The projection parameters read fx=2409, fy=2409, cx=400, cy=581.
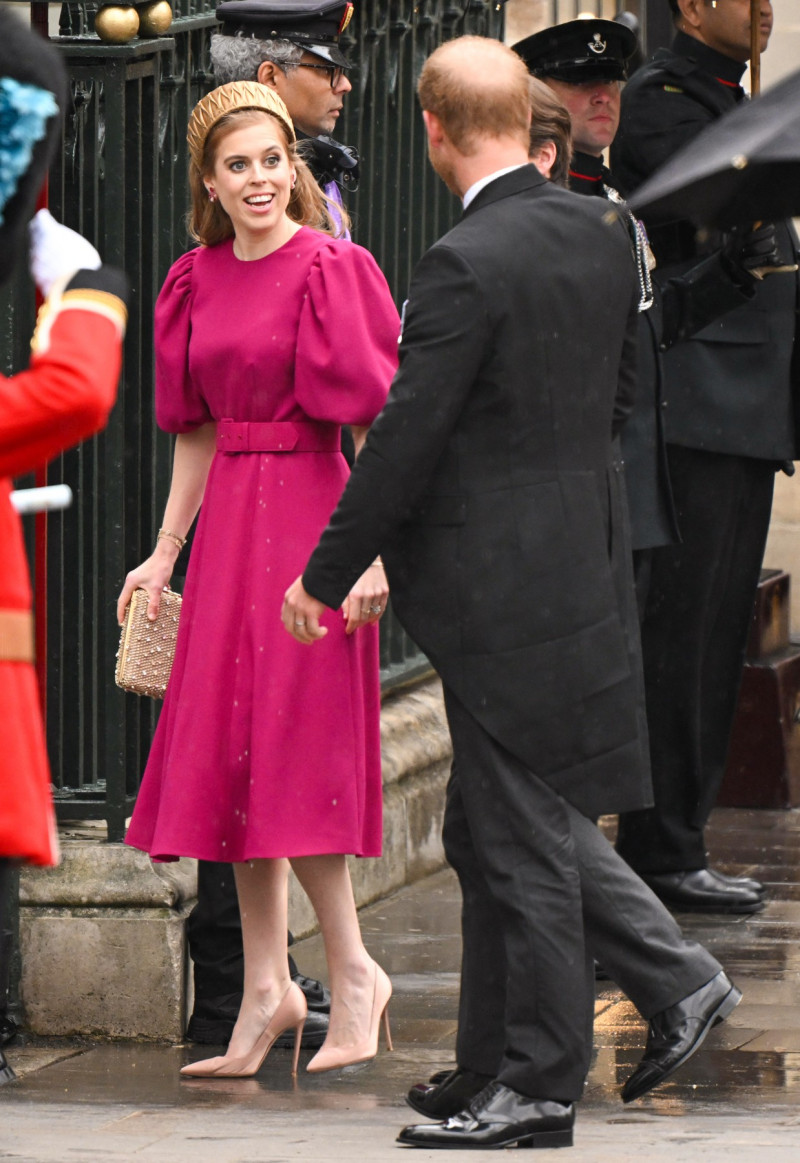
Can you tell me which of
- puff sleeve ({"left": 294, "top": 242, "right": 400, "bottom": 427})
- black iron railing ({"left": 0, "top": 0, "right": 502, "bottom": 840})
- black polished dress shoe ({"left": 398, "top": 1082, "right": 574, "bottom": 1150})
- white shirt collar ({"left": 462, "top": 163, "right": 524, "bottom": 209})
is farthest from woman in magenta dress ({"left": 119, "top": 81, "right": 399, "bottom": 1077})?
black polished dress shoe ({"left": 398, "top": 1082, "right": 574, "bottom": 1150})

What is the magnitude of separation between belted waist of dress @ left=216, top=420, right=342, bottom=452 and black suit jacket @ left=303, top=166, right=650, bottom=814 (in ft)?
2.12

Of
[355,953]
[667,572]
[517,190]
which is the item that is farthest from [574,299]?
[667,572]

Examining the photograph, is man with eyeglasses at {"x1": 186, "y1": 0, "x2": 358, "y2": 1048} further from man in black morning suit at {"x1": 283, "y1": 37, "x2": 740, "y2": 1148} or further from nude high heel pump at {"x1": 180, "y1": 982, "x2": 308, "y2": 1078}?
man in black morning suit at {"x1": 283, "y1": 37, "x2": 740, "y2": 1148}

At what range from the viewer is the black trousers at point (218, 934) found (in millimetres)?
5430

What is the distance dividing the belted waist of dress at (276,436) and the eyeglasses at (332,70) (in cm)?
97

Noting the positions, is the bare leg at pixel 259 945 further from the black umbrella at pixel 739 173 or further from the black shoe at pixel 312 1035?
the black umbrella at pixel 739 173

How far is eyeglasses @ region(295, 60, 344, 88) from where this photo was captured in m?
5.61

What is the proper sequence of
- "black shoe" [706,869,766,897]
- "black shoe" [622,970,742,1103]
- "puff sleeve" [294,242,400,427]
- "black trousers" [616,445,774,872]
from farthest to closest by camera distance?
1. "black shoe" [706,869,766,897]
2. "black trousers" [616,445,774,872]
3. "puff sleeve" [294,242,400,427]
4. "black shoe" [622,970,742,1103]

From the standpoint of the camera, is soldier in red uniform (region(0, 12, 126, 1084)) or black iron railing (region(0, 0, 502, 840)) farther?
black iron railing (region(0, 0, 502, 840))

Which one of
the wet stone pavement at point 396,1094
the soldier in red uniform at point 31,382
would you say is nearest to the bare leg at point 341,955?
the wet stone pavement at point 396,1094

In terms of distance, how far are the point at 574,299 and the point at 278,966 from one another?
5.43 ft

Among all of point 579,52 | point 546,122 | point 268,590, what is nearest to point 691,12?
point 579,52

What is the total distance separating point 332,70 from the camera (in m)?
5.64

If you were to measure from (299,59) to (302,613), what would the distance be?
5.49ft
